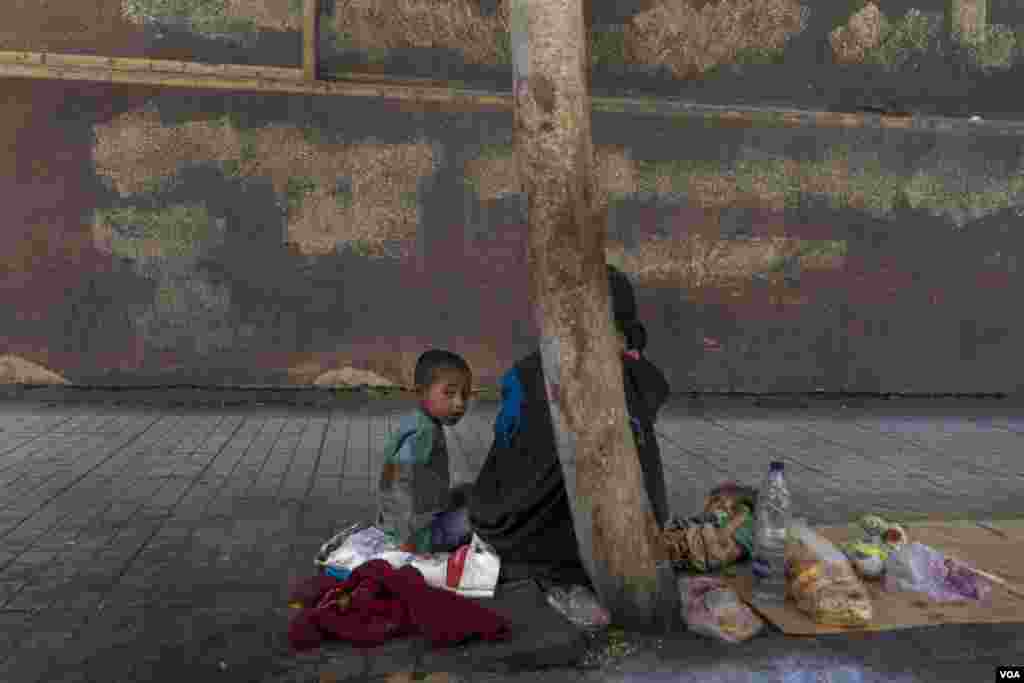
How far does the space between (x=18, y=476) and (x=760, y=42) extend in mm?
8207

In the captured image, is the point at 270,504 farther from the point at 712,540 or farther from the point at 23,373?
the point at 23,373

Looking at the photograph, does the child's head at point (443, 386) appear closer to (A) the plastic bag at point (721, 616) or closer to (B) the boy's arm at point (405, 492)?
(B) the boy's arm at point (405, 492)

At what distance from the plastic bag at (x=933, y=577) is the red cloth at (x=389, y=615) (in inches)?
75.8

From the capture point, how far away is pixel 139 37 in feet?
26.7

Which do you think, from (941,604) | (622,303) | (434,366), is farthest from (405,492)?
(941,604)

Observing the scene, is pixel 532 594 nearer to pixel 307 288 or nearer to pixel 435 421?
pixel 435 421

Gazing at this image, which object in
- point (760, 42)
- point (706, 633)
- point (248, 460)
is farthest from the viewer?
point (760, 42)

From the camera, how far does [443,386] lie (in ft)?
12.6

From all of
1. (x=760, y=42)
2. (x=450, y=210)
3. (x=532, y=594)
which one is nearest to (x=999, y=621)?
(x=532, y=594)

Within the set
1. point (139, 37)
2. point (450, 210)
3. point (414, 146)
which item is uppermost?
point (139, 37)

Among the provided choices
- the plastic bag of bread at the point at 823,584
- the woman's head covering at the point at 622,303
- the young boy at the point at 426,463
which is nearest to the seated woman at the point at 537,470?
the woman's head covering at the point at 622,303

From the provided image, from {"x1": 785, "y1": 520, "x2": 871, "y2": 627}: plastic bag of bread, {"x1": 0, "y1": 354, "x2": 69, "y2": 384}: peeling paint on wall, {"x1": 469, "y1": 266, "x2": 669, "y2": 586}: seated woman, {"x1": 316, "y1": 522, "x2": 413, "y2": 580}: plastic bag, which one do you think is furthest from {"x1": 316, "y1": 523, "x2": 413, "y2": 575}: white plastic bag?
{"x1": 0, "y1": 354, "x2": 69, "y2": 384}: peeling paint on wall

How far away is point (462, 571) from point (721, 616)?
1.12m

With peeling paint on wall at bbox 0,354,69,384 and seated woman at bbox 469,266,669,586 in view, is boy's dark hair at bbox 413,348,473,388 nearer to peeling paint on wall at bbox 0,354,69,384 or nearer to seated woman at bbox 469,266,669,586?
seated woman at bbox 469,266,669,586
